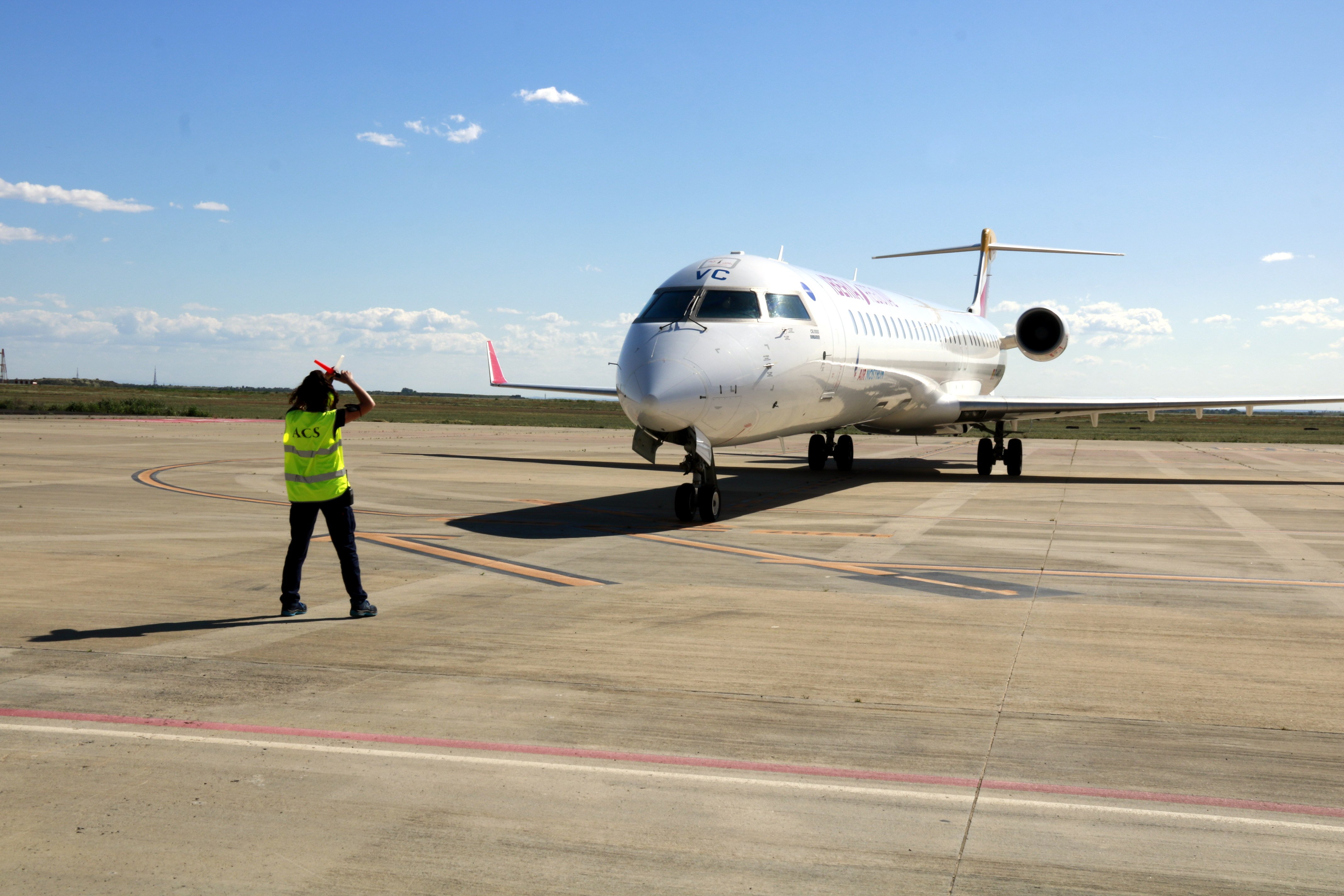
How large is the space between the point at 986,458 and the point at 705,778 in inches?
866

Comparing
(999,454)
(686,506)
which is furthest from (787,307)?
(999,454)

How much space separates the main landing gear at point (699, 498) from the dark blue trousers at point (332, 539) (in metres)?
6.74

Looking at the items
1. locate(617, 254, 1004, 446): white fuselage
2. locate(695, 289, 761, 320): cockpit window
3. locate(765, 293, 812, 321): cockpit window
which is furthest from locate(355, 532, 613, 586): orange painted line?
locate(765, 293, 812, 321): cockpit window

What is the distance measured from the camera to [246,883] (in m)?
3.50

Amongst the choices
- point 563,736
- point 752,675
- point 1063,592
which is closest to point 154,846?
point 563,736

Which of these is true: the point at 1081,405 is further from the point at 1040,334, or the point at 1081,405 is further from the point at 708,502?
the point at 708,502

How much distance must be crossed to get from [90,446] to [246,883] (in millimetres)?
29287

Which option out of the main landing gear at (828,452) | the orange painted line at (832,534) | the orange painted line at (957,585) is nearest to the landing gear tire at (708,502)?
the orange painted line at (832,534)

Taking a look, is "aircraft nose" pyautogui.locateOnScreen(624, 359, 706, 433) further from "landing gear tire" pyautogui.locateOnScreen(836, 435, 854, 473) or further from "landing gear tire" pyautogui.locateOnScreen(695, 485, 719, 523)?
"landing gear tire" pyautogui.locateOnScreen(836, 435, 854, 473)

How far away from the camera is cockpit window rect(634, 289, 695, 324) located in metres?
14.3

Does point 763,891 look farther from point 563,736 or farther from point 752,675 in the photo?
point 752,675

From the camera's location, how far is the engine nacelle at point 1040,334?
25.4 m

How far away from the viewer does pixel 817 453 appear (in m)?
25.4

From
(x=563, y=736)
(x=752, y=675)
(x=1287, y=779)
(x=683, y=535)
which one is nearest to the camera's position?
(x=1287, y=779)
